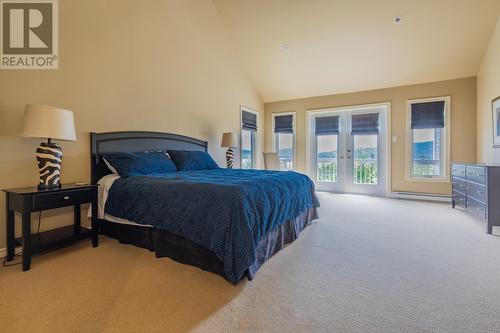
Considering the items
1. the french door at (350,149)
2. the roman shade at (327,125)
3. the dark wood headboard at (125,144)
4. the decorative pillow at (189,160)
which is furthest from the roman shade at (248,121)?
the decorative pillow at (189,160)

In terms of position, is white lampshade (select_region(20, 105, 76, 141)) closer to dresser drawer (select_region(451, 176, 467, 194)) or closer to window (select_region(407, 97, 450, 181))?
dresser drawer (select_region(451, 176, 467, 194))

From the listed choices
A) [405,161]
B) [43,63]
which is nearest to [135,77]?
[43,63]

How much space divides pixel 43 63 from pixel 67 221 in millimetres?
1719

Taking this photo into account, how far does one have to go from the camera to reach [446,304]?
4.88ft

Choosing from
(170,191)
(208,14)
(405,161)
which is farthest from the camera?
(405,161)

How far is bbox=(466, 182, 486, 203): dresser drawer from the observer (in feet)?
9.77

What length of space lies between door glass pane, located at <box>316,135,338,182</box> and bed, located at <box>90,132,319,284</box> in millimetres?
3258

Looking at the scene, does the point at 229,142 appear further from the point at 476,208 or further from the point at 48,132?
the point at 476,208

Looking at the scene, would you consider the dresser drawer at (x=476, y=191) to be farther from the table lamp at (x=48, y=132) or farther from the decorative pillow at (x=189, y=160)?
the table lamp at (x=48, y=132)

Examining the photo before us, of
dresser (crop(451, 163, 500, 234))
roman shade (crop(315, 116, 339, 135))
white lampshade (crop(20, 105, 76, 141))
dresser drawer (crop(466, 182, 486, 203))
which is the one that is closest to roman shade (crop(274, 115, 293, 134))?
roman shade (crop(315, 116, 339, 135))

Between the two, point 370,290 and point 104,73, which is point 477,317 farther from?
point 104,73

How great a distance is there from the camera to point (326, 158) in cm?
602

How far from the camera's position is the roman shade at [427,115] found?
4734mm

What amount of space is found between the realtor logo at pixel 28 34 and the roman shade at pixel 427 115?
19.8 ft
